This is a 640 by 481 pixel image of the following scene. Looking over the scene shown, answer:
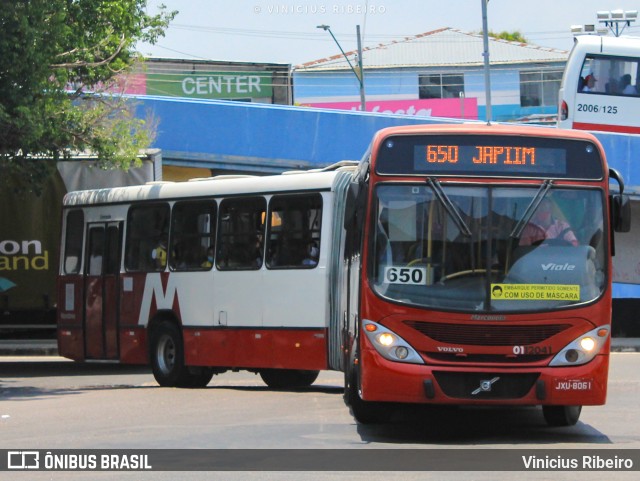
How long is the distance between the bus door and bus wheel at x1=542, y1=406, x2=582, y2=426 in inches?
344

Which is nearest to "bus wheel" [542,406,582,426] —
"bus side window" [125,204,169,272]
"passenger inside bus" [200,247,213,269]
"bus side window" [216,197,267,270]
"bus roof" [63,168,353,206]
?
"bus roof" [63,168,353,206]

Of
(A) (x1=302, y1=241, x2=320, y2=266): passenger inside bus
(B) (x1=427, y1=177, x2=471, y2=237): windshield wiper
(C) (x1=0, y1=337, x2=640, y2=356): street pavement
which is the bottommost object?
(C) (x1=0, y1=337, x2=640, y2=356): street pavement

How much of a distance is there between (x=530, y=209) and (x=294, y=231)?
562 cm

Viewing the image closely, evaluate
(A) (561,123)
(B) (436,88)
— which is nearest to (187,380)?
(A) (561,123)

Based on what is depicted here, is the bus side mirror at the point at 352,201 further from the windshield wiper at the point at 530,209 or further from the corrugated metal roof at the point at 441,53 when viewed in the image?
the corrugated metal roof at the point at 441,53

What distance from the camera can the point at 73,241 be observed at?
20.6 m

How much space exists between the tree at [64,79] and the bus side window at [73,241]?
86 centimetres

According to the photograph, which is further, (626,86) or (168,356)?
(626,86)

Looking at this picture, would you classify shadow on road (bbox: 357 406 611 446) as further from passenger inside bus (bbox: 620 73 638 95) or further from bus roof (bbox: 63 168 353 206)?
passenger inside bus (bbox: 620 73 638 95)

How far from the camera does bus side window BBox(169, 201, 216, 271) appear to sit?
1780cm

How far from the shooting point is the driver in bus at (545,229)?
1142cm

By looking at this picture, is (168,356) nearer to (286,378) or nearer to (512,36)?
(286,378)

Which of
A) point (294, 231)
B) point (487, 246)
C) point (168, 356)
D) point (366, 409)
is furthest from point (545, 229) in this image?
point (168, 356)

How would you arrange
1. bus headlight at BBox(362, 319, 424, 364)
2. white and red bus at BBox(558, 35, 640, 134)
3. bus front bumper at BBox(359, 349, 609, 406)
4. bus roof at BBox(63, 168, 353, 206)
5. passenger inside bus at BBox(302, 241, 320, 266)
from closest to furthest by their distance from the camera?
bus front bumper at BBox(359, 349, 609, 406)
bus headlight at BBox(362, 319, 424, 364)
passenger inside bus at BBox(302, 241, 320, 266)
bus roof at BBox(63, 168, 353, 206)
white and red bus at BBox(558, 35, 640, 134)
